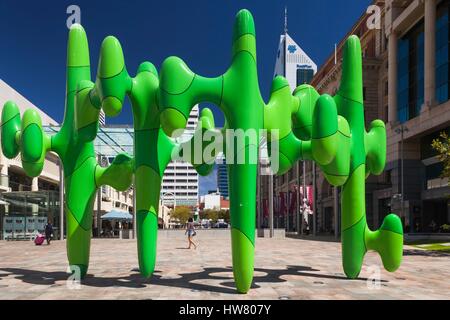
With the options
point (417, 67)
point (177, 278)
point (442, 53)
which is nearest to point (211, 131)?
point (177, 278)

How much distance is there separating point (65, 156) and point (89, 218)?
5.35 feet

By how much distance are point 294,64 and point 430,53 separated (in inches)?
4172

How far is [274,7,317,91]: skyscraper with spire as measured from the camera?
137500 mm

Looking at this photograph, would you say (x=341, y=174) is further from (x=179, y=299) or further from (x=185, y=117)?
(x=179, y=299)

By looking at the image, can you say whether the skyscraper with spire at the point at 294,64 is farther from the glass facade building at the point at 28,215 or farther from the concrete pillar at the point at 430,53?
the glass facade building at the point at 28,215

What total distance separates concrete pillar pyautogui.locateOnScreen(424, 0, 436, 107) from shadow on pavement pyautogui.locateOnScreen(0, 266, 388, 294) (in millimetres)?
28241

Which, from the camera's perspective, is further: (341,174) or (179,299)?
(341,174)

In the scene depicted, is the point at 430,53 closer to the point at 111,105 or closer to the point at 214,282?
the point at 214,282

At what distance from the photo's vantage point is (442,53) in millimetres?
37281

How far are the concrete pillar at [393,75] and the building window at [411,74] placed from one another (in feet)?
1.17

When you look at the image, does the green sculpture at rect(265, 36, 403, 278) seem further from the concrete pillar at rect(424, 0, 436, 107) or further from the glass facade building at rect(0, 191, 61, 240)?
the concrete pillar at rect(424, 0, 436, 107)

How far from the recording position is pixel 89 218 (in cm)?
1165

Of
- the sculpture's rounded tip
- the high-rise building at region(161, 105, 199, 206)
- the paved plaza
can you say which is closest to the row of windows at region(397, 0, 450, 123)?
the paved plaza
